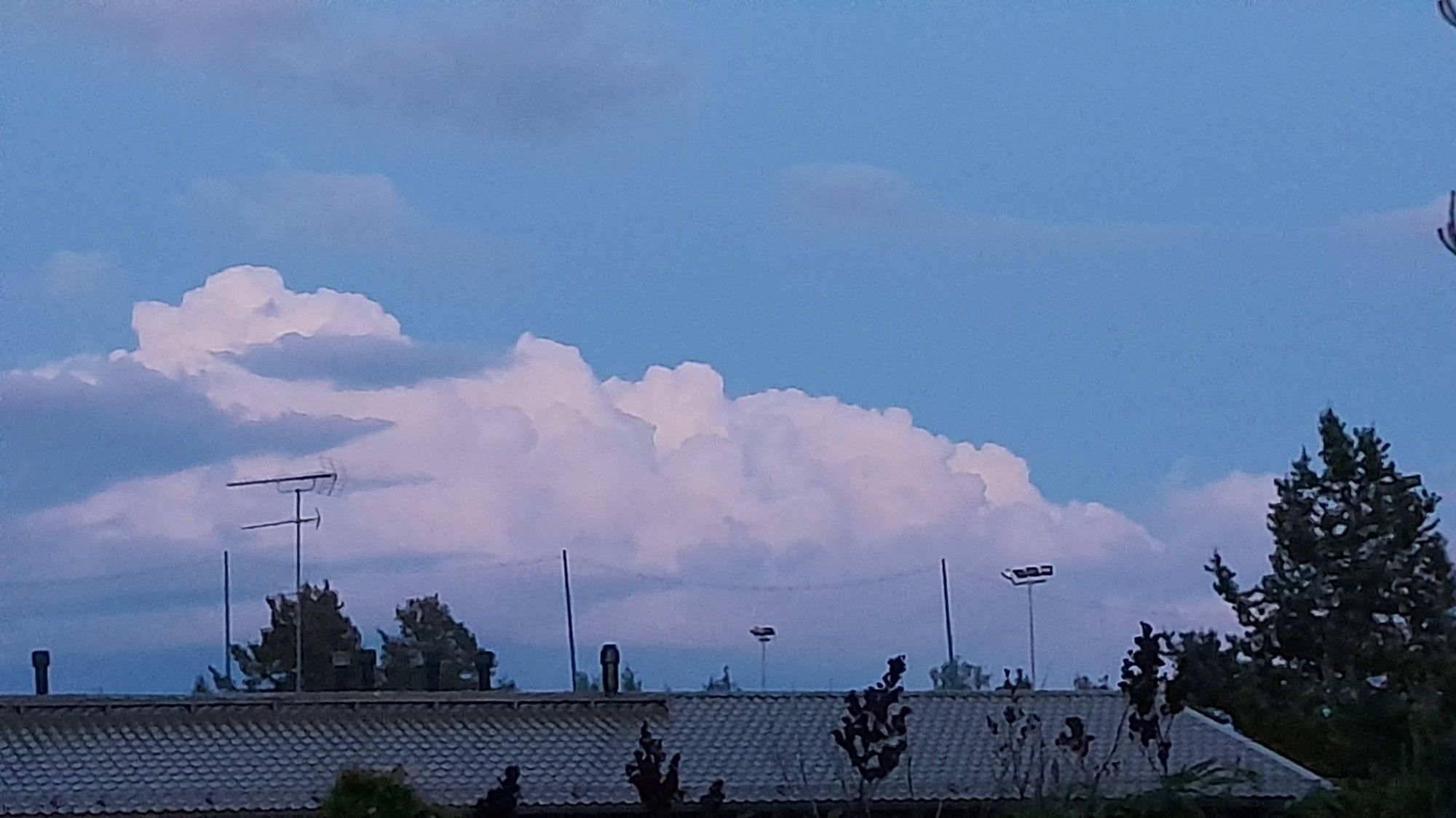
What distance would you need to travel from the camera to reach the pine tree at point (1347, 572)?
1882 inches

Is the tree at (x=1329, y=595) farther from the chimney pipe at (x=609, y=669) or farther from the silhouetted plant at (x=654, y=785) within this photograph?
the silhouetted plant at (x=654, y=785)

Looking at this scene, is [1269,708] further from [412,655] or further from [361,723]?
[412,655]

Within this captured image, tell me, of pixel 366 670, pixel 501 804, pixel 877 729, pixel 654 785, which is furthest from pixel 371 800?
pixel 366 670

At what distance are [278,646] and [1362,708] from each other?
160 ft

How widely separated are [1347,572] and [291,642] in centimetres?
3001

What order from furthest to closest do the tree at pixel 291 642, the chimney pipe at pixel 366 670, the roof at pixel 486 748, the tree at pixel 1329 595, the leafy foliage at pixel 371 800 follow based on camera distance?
the tree at pixel 291 642 < the tree at pixel 1329 595 < the chimney pipe at pixel 366 670 < the roof at pixel 486 748 < the leafy foliage at pixel 371 800

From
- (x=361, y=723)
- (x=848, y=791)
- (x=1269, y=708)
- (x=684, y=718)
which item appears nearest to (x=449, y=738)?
(x=361, y=723)

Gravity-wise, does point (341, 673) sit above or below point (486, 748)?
above

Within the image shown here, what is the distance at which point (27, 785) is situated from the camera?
2848 centimetres

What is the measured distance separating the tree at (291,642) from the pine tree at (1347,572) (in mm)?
25300

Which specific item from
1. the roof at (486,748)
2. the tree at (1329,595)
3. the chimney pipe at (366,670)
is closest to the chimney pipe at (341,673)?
the chimney pipe at (366,670)

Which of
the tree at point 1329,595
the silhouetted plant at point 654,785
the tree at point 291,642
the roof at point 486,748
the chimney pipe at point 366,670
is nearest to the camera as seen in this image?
the silhouetted plant at point 654,785

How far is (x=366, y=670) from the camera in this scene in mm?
37469

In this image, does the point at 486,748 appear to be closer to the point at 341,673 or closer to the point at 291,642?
the point at 341,673
